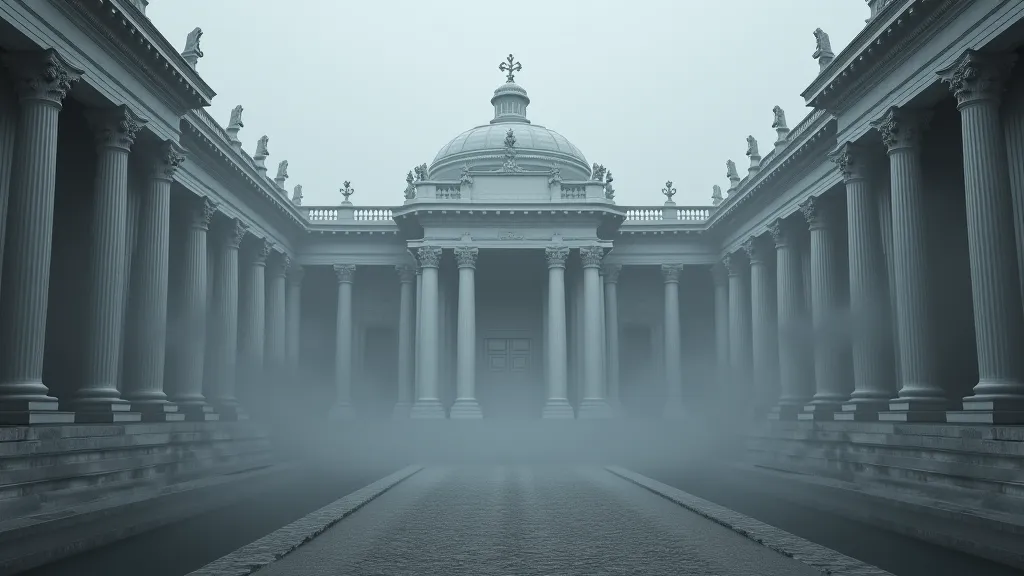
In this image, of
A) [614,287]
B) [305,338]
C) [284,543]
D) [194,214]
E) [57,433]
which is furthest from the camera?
[305,338]

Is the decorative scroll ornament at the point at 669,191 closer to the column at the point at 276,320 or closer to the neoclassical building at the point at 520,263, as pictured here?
the neoclassical building at the point at 520,263

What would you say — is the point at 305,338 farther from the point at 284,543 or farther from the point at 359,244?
the point at 284,543

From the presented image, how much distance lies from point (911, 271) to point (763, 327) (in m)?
15.6

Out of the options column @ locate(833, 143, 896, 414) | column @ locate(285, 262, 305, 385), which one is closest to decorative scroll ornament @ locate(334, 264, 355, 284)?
column @ locate(285, 262, 305, 385)

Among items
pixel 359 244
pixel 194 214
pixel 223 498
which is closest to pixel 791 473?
pixel 223 498

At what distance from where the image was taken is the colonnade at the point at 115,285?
19094 millimetres

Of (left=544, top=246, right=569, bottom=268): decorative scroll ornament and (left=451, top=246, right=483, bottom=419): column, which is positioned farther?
(left=544, top=246, right=569, bottom=268): decorative scroll ornament

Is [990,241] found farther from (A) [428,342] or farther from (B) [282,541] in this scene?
(A) [428,342]

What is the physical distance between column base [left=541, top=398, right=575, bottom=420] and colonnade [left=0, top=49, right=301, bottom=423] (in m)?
13.0

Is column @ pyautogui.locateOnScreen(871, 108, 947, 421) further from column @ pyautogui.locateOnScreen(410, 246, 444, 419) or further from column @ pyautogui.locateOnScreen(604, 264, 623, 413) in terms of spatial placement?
column @ pyautogui.locateOnScreen(410, 246, 444, 419)

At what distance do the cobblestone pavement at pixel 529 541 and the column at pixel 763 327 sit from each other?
19875mm

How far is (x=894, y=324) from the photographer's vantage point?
2650 centimetres

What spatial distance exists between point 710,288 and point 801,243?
13.0m

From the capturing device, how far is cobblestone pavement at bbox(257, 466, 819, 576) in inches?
397
